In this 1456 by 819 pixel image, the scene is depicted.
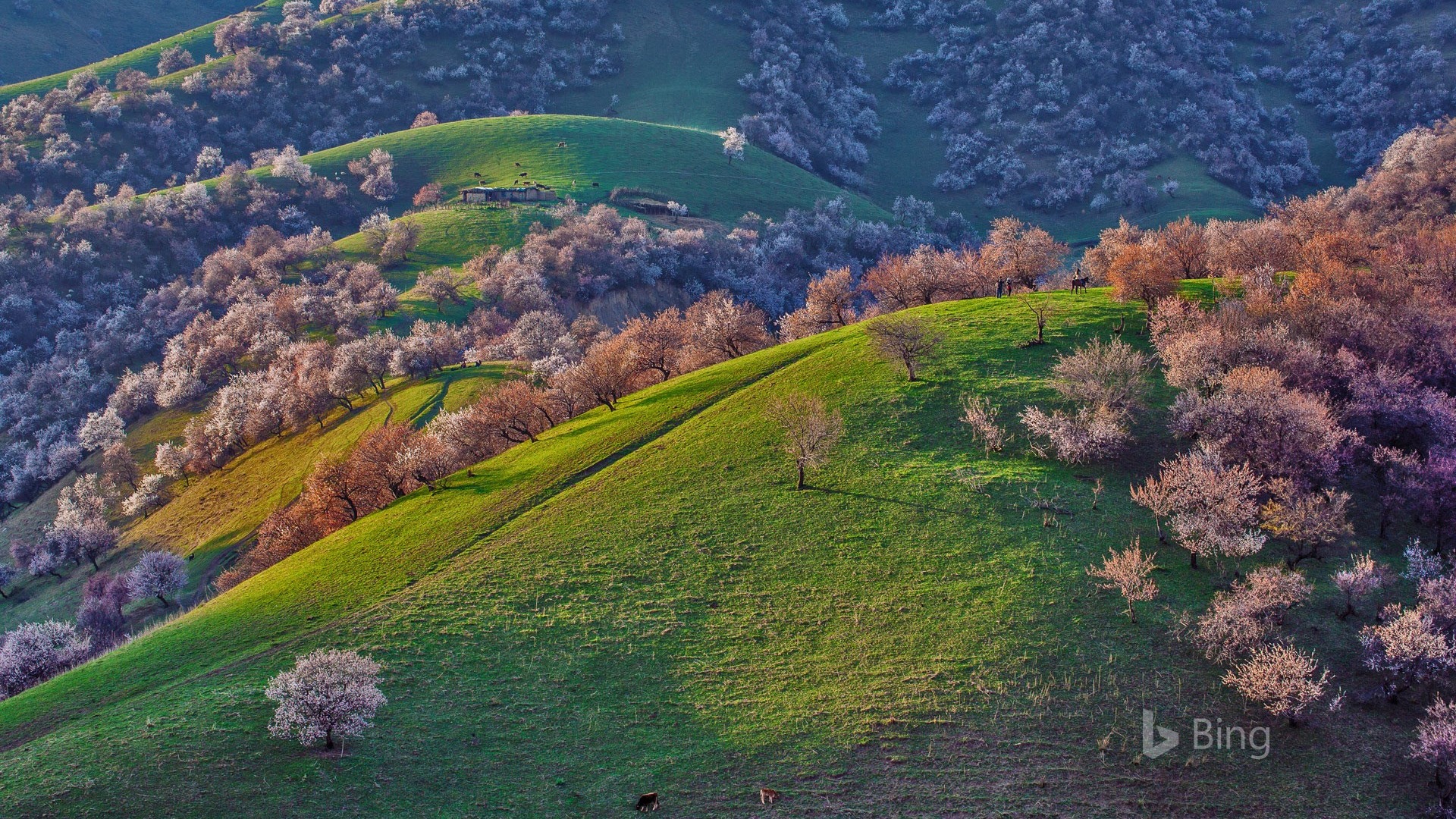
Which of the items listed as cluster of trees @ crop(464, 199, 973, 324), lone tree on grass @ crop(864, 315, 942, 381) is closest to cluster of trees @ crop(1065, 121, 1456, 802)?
lone tree on grass @ crop(864, 315, 942, 381)

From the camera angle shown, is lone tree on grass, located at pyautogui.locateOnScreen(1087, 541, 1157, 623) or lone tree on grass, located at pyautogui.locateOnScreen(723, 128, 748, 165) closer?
lone tree on grass, located at pyautogui.locateOnScreen(1087, 541, 1157, 623)

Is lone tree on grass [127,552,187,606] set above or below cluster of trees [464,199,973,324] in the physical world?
below

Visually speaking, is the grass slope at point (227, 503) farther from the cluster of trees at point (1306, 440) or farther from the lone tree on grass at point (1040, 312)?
the cluster of trees at point (1306, 440)

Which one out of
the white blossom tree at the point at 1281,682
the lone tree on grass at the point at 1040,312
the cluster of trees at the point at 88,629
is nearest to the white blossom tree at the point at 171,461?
the cluster of trees at the point at 88,629

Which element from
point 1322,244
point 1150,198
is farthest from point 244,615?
point 1150,198

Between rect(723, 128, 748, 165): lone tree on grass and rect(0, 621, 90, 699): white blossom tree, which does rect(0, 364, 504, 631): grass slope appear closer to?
rect(0, 621, 90, 699): white blossom tree
